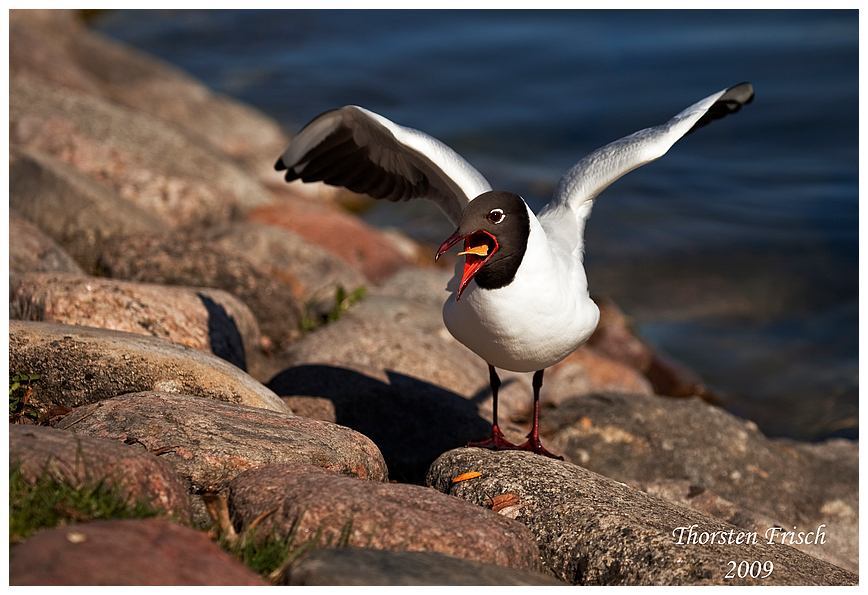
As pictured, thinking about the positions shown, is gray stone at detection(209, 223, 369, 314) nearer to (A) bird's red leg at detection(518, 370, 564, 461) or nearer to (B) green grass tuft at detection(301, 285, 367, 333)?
(B) green grass tuft at detection(301, 285, 367, 333)

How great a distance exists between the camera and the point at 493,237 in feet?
15.6

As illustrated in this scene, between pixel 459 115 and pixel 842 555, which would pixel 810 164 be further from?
pixel 842 555

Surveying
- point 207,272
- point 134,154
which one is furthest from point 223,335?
point 134,154

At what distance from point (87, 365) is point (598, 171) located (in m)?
3.67

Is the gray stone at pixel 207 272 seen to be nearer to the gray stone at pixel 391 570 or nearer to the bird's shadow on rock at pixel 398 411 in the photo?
the bird's shadow on rock at pixel 398 411

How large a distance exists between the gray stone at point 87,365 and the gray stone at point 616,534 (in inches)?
69.7

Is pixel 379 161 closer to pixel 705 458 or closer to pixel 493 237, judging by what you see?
pixel 493 237

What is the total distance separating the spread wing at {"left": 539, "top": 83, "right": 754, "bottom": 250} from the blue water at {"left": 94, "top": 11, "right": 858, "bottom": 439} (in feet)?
17.6

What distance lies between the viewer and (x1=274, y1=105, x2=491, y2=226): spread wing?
572cm

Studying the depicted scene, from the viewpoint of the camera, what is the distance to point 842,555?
653 centimetres

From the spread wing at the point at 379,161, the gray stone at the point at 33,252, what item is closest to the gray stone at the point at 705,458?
the spread wing at the point at 379,161

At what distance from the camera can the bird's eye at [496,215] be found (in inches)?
185

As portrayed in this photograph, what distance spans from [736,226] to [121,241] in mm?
11468

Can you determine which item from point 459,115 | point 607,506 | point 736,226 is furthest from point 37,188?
point 459,115
